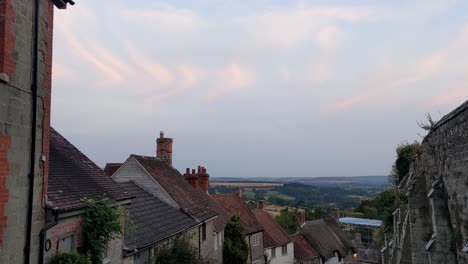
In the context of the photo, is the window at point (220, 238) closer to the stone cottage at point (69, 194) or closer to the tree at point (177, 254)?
the tree at point (177, 254)

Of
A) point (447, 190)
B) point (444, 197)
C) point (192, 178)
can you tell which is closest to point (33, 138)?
point (447, 190)

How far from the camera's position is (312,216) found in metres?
64.9

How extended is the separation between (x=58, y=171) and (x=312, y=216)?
59362 millimetres

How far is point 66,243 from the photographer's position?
851 cm

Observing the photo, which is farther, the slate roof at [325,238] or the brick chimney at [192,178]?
the slate roof at [325,238]

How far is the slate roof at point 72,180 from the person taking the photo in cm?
860

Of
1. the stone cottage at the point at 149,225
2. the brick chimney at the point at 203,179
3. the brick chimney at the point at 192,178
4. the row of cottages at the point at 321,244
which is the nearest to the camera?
the stone cottage at the point at 149,225

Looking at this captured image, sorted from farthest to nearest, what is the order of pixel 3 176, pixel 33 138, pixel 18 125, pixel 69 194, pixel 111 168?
pixel 111 168 → pixel 69 194 → pixel 33 138 → pixel 18 125 → pixel 3 176

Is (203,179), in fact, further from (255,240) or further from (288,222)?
(288,222)

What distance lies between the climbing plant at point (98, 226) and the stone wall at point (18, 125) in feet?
5.60

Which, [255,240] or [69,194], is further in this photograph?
[255,240]

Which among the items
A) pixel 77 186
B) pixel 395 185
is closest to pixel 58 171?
pixel 77 186

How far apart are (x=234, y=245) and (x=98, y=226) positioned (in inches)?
589

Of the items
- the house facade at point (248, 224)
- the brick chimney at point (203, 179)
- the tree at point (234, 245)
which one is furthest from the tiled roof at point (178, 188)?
the house facade at point (248, 224)
